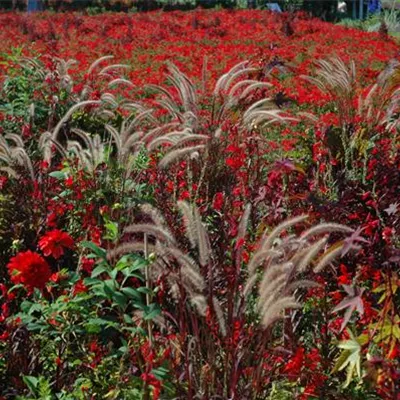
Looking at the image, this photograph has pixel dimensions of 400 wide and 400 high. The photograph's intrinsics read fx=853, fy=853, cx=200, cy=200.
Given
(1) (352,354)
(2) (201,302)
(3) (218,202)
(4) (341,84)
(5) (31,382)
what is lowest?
(5) (31,382)

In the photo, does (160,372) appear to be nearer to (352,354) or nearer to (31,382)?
(31,382)

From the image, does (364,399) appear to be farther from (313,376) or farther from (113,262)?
(113,262)

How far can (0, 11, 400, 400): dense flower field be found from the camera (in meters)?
2.99

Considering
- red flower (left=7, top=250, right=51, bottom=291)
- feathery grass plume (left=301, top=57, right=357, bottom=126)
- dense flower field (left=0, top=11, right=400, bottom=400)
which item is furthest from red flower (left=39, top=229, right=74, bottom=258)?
feathery grass plume (left=301, top=57, right=357, bottom=126)

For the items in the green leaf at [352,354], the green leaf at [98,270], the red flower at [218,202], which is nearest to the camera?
the green leaf at [352,354]

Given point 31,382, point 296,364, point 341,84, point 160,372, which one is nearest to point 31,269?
point 31,382

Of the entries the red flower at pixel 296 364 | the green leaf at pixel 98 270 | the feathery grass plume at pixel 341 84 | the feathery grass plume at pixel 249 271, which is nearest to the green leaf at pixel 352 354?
the red flower at pixel 296 364

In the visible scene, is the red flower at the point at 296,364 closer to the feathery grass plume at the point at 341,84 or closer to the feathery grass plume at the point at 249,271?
the feathery grass plume at the point at 249,271

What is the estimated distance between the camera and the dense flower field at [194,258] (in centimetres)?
299

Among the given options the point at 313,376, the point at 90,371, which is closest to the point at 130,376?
the point at 90,371

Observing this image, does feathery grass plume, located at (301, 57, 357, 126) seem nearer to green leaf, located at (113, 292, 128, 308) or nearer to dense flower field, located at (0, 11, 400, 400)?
dense flower field, located at (0, 11, 400, 400)

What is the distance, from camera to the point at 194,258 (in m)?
4.34

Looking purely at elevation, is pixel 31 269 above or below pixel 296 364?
above

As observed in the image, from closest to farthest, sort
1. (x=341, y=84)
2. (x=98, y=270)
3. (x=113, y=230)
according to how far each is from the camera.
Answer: (x=98, y=270), (x=113, y=230), (x=341, y=84)
